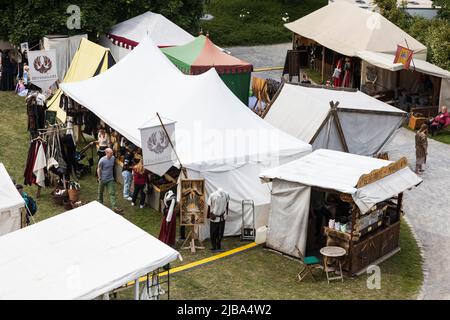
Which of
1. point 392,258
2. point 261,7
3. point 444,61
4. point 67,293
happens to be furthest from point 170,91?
point 261,7

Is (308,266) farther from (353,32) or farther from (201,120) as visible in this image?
(353,32)

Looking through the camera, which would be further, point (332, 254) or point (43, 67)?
point (43, 67)

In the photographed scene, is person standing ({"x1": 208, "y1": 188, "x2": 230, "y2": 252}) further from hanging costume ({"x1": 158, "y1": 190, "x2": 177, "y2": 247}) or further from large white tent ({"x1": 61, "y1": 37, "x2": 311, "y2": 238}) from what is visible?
hanging costume ({"x1": 158, "y1": 190, "x2": 177, "y2": 247})

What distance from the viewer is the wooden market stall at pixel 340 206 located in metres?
14.1

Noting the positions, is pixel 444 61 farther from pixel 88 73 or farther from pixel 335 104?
pixel 88 73

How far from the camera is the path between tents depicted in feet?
47.7

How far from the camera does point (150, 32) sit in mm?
26828

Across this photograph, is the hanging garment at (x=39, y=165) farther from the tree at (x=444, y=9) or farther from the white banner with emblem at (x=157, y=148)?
the tree at (x=444, y=9)

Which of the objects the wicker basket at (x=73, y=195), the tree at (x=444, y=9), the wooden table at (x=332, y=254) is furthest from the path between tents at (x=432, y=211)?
the tree at (x=444, y=9)

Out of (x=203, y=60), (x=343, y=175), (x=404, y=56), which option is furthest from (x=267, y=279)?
(x=404, y=56)

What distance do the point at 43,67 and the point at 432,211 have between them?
37.4 ft

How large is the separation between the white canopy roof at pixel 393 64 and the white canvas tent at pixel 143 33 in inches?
244

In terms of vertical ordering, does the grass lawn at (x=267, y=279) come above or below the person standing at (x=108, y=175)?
below

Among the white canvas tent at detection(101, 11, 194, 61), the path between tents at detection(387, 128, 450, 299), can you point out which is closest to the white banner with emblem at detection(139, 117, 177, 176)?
the path between tents at detection(387, 128, 450, 299)
